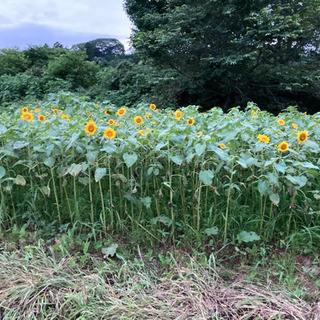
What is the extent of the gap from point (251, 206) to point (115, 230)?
0.86 meters

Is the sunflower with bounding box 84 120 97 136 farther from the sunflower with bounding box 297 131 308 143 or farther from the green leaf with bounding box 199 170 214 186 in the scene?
the sunflower with bounding box 297 131 308 143

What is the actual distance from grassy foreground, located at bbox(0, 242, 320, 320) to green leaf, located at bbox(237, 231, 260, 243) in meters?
0.11

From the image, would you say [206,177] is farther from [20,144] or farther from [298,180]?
[20,144]

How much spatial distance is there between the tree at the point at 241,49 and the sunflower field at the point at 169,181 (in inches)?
174

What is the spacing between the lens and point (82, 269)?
153 centimetres

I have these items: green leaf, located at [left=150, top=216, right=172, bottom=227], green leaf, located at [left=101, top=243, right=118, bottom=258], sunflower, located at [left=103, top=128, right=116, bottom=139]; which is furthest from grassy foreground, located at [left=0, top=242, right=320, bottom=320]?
sunflower, located at [left=103, top=128, right=116, bottom=139]

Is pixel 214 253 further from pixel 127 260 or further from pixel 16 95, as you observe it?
pixel 16 95

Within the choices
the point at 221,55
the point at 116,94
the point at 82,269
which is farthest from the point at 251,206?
the point at 116,94

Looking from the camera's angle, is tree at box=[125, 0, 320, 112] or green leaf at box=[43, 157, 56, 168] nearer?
green leaf at box=[43, 157, 56, 168]

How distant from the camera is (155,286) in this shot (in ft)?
4.59

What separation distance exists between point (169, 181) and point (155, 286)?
556 mm

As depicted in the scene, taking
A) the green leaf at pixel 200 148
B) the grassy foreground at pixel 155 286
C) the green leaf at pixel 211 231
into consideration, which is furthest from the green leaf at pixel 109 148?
the green leaf at pixel 211 231

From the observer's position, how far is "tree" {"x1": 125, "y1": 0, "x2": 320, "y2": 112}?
18.9 ft

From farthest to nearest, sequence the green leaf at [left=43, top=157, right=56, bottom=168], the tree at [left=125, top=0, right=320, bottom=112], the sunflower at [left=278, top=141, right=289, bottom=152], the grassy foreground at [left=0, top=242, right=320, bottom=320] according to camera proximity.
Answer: the tree at [left=125, top=0, right=320, bottom=112]
the green leaf at [left=43, top=157, right=56, bottom=168]
the sunflower at [left=278, top=141, right=289, bottom=152]
the grassy foreground at [left=0, top=242, right=320, bottom=320]
